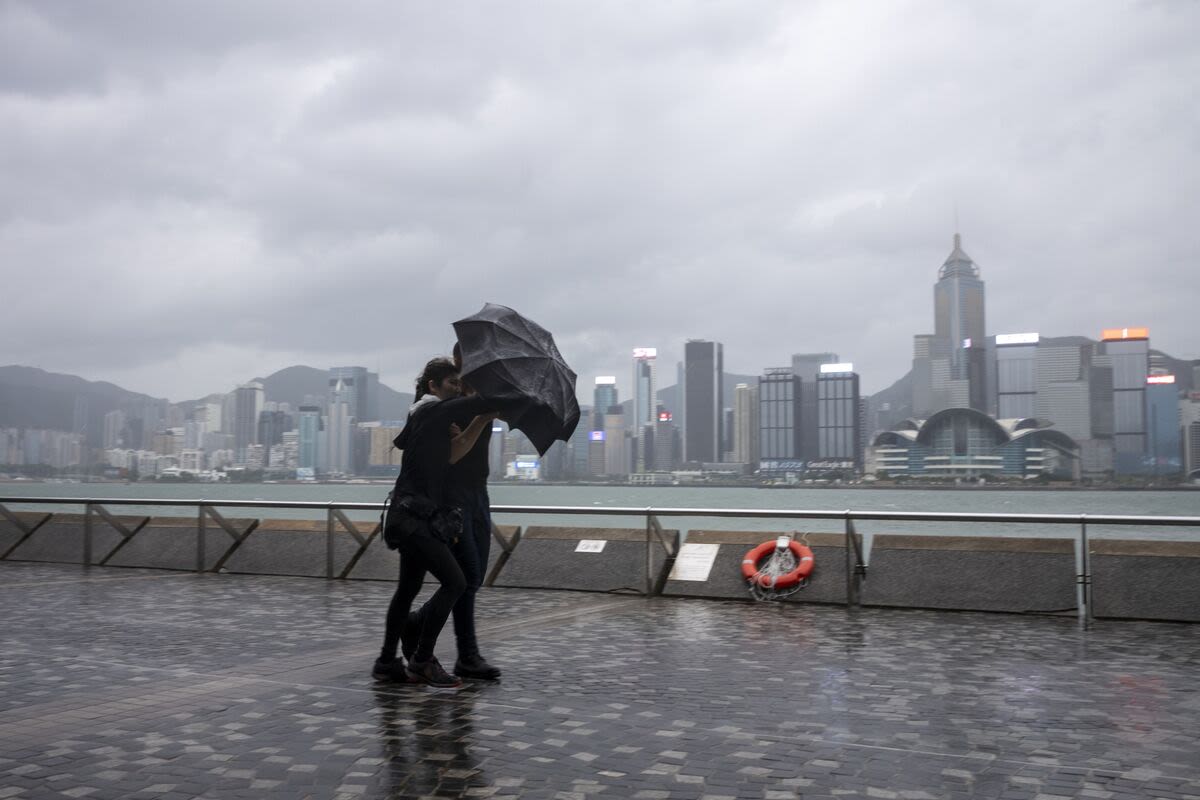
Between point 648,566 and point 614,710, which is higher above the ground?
point 648,566

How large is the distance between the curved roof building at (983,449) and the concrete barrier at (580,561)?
12700 cm

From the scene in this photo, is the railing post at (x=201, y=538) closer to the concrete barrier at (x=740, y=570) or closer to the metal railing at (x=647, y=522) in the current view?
the metal railing at (x=647, y=522)

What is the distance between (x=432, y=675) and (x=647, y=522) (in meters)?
5.40

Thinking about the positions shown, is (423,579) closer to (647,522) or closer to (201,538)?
(647,522)

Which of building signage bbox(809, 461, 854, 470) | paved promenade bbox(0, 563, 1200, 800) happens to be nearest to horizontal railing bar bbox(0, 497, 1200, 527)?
paved promenade bbox(0, 563, 1200, 800)

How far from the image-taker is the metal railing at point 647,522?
967 cm

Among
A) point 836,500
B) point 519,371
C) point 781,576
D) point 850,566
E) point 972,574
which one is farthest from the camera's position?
point 836,500

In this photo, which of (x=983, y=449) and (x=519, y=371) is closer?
(x=519, y=371)

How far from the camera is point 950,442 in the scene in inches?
Result: 5271

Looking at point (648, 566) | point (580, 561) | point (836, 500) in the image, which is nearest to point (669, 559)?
point (648, 566)

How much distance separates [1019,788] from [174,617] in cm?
760

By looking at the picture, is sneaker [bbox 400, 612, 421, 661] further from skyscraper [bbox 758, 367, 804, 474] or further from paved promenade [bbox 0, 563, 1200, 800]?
skyscraper [bbox 758, 367, 804, 474]

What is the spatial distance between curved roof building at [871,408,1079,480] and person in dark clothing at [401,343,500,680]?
13259 centimetres

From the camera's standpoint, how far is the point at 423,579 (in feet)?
20.5
